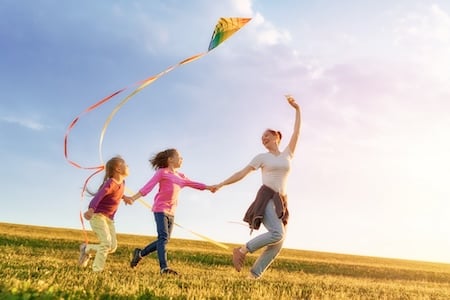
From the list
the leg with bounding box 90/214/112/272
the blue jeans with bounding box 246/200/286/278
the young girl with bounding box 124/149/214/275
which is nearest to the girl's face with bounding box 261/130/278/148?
the blue jeans with bounding box 246/200/286/278

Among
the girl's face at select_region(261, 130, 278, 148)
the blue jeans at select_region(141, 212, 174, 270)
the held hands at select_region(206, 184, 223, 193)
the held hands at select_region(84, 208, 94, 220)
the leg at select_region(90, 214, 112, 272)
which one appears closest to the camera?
the girl's face at select_region(261, 130, 278, 148)

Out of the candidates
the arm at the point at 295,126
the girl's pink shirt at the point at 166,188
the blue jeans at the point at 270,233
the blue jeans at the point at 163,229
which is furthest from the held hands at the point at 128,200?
the arm at the point at 295,126

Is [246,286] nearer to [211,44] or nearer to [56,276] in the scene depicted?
[56,276]

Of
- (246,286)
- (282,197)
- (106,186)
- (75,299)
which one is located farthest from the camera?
(106,186)

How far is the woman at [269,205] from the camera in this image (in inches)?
427

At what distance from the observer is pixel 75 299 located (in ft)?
23.1

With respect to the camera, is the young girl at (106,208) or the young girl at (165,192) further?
the young girl at (165,192)

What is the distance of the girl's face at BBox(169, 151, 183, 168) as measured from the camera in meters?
12.1

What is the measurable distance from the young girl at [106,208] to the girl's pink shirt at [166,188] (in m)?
A: 0.55

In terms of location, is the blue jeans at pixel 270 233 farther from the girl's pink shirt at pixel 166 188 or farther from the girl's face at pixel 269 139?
the girl's pink shirt at pixel 166 188

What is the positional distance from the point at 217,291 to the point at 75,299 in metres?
2.13

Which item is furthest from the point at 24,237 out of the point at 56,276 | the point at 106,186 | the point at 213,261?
the point at 56,276

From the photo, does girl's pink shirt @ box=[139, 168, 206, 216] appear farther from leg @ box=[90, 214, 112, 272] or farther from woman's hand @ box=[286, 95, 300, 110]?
woman's hand @ box=[286, 95, 300, 110]

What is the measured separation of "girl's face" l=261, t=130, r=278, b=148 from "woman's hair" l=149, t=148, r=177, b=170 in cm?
208
